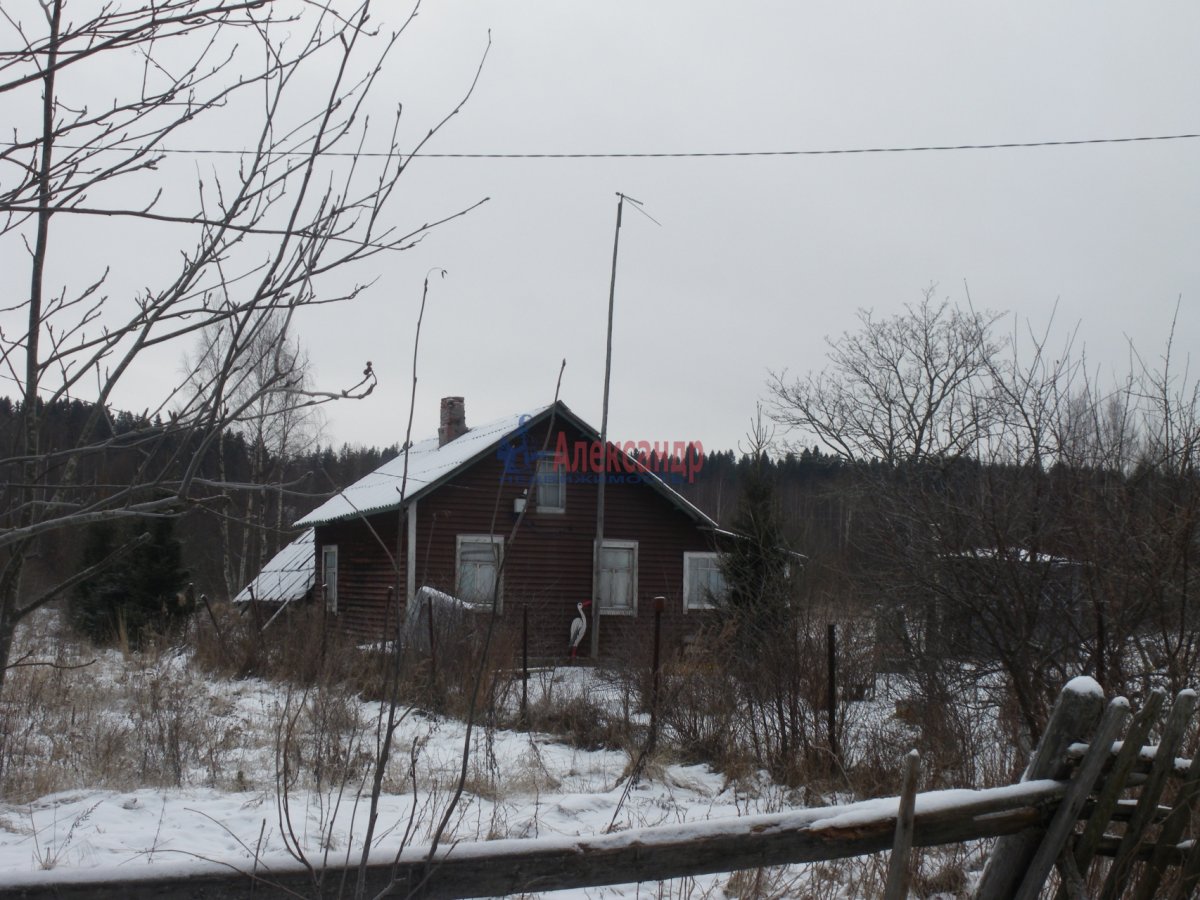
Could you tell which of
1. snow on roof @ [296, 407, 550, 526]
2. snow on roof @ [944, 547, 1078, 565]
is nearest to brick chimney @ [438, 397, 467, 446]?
snow on roof @ [296, 407, 550, 526]

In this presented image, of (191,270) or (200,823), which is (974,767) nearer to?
(200,823)

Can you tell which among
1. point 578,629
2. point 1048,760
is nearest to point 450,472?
point 578,629

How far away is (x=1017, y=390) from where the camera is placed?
8.01 metres

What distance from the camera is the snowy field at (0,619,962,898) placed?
5043mm

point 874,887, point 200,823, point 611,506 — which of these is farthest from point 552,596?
point 874,887

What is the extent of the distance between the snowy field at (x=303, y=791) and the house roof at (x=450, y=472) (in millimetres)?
9109

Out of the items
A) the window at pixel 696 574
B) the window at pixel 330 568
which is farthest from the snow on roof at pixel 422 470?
the window at pixel 696 574

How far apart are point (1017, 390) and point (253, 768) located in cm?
661

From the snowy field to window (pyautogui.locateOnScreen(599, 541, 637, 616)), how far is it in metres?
11.2

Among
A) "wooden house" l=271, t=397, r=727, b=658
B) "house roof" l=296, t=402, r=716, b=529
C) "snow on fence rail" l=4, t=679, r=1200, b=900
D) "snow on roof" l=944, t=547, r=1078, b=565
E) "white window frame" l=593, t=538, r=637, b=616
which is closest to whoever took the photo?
"snow on fence rail" l=4, t=679, r=1200, b=900

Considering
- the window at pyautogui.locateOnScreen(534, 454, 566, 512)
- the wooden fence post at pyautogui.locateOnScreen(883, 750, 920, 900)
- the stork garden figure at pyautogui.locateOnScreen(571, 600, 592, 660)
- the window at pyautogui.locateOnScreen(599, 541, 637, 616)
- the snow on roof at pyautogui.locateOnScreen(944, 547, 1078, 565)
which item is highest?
the window at pyautogui.locateOnScreen(534, 454, 566, 512)

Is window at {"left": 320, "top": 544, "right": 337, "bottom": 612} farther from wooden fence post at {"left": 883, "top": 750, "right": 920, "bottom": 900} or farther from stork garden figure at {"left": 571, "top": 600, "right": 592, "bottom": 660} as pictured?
wooden fence post at {"left": 883, "top": 750, "right": 920, "bottom": 900}

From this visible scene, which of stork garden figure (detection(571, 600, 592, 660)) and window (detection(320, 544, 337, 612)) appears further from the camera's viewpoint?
window (detection(320, 544, 337, 612))

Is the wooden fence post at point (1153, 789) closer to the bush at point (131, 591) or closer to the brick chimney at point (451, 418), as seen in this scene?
the bush at point (131, 591)
